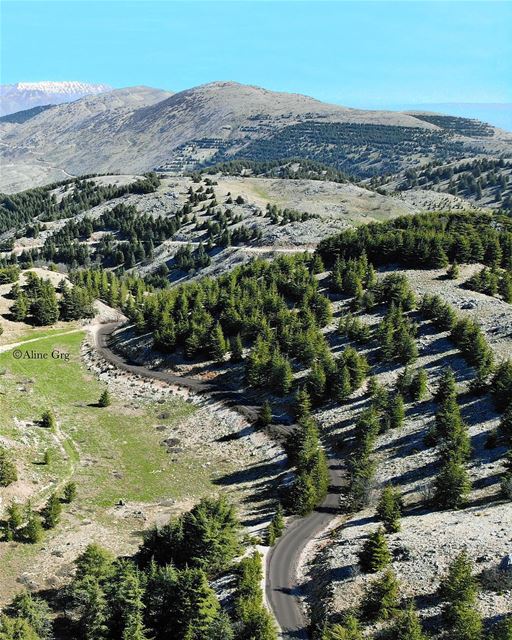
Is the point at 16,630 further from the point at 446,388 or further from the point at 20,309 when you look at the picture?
the point at 20,309

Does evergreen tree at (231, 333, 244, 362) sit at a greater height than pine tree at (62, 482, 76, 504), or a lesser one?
greater

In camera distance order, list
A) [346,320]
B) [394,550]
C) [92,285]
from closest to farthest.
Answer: [394,550] → [346,320] → [92,285]

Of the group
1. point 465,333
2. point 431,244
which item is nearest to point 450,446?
point 465,333

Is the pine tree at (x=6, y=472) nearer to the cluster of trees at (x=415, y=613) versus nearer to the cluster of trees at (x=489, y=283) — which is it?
the cluster of trees at (x=415, y=613)

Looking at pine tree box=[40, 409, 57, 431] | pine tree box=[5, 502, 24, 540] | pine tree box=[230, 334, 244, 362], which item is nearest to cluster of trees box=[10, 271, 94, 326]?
pine tree box=[40, 409, 57, 431]

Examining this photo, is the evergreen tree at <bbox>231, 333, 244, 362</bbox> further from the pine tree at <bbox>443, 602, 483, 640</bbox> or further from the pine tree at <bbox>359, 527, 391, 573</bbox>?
the pine tree at <bbox>443, 602, 483, 640</bbox>

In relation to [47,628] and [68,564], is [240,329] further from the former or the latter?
[47,628]

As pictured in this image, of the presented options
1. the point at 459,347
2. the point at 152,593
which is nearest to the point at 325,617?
the point at 152,593
